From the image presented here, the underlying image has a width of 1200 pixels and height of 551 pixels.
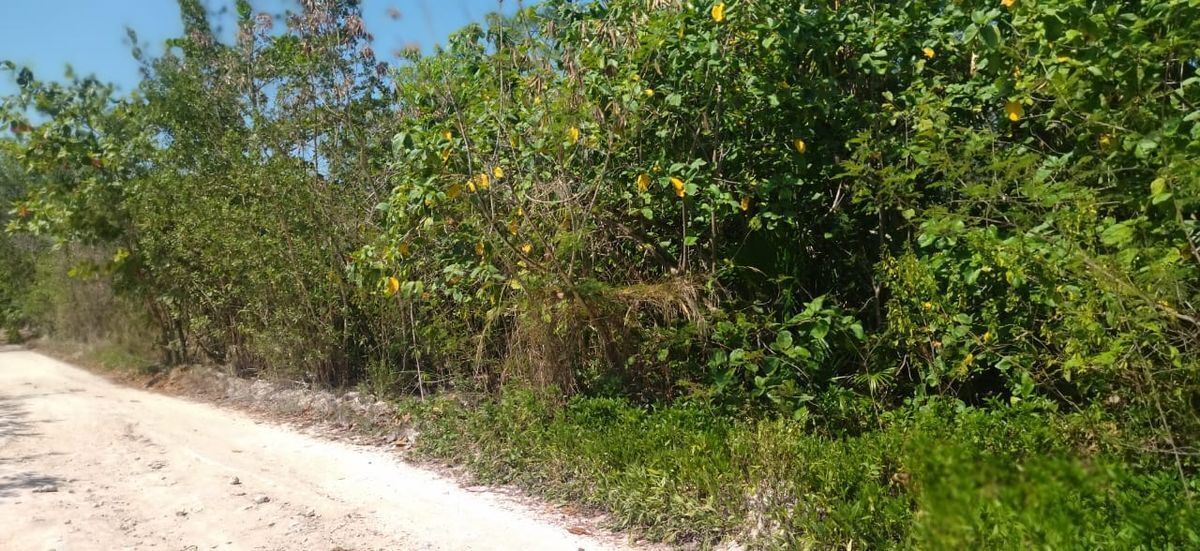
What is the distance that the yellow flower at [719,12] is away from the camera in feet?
18.7

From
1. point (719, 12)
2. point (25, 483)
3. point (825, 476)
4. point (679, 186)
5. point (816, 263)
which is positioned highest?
point (719, 12)

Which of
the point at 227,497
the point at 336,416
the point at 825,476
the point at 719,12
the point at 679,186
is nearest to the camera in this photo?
the point at 825,476

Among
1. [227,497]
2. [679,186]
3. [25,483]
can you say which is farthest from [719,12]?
[25,483]

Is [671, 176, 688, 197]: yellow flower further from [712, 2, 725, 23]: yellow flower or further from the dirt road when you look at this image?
the dirt road

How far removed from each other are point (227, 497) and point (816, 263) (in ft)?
16.0

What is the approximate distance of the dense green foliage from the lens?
3900 mm

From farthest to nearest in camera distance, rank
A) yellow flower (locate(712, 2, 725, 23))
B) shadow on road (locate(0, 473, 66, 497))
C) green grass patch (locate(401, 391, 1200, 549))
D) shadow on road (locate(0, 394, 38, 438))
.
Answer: shadow on road (locate(0, 394, 38, 438)), shadow on road (locate(0, 473, 66, 497)), yellow flower (locate(712, 2, 725, 23)), green grass patch (locate(401, 391, 1200, 549))

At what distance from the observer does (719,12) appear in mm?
5691

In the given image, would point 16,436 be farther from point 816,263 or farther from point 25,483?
point 816,263

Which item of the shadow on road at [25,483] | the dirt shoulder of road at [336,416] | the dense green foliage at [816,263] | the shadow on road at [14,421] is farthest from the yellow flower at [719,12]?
the shadow on road at [14,421]

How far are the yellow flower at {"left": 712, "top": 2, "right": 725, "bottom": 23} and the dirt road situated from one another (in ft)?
11.6

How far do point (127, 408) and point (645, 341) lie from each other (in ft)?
26.8

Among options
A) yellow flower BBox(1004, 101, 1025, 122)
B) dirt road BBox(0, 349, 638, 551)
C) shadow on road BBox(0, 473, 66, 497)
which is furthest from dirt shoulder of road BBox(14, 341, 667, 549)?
yellow flower BBox(1004, 101, 1025, 122)

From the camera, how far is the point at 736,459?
17.2 ft
